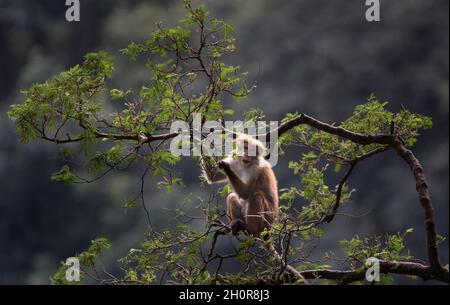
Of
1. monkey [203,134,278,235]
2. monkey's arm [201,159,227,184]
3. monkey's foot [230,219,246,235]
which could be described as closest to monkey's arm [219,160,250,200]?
monkey [203,134,278,235]

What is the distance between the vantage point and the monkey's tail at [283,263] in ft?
15.1

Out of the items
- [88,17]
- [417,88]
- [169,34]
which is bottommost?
[169,34]

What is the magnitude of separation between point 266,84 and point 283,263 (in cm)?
1995

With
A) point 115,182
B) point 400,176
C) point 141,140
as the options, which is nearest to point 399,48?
point 400,176

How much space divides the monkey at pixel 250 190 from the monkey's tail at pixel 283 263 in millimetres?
1001

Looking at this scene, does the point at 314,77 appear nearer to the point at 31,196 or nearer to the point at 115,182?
the point at 115,182

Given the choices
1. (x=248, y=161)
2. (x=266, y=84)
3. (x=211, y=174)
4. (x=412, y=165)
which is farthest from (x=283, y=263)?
(x=266, y=84)

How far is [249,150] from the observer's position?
6371 mm

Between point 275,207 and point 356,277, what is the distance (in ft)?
5.57

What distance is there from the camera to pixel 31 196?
2403cm

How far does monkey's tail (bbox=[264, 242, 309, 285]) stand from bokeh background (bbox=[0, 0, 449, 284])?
14355 mm

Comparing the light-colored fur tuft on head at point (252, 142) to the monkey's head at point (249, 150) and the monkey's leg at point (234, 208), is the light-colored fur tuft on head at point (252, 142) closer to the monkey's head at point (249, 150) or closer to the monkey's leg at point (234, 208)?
the monkey's head at point (249, 150)

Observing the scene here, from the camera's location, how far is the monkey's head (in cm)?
605
